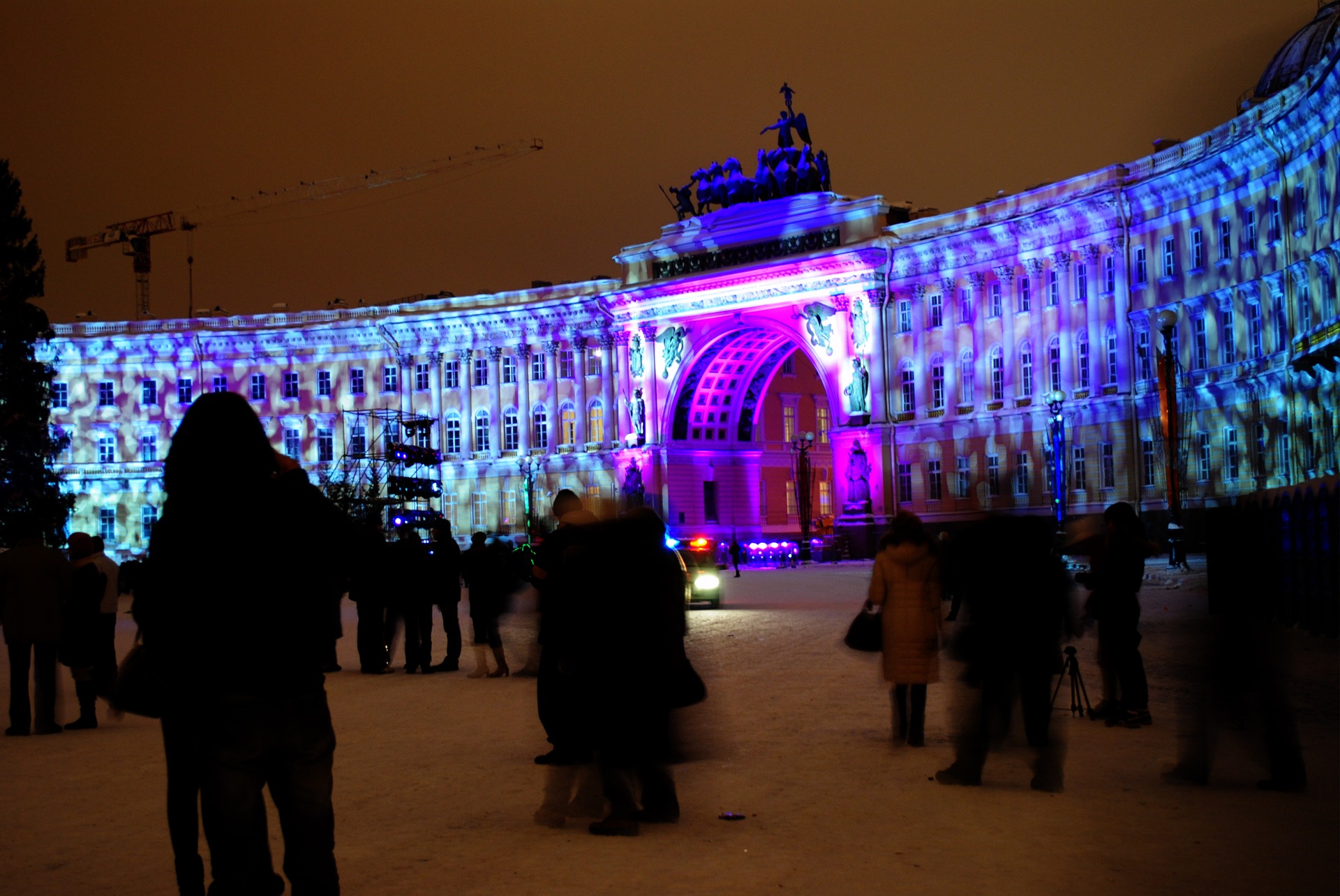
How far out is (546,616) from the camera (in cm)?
1043

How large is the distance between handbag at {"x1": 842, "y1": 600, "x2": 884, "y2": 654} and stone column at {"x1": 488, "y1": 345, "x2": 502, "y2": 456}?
2841 inches

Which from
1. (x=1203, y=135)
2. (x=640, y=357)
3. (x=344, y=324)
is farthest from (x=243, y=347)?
(x=1203, y=135)

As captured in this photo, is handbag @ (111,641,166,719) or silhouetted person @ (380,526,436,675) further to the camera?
silhouetted person @ (380,526,436,675)

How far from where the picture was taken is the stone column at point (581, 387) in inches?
3174

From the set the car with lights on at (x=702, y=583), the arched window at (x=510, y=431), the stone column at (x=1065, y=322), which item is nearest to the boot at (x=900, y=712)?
the car with lights on at (x=702, y=583)

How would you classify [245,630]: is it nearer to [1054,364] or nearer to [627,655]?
[627,655]

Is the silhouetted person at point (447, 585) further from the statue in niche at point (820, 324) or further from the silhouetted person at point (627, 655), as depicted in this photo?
the statue in niche at point (820, 324)

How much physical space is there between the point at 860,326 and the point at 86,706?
56.5 m

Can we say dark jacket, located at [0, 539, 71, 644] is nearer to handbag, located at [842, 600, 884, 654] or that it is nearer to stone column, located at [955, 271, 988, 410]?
handbag, located at [842, 600, 884, 654]

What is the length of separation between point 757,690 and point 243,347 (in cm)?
7631

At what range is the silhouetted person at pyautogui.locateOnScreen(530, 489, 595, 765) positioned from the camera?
9357mm

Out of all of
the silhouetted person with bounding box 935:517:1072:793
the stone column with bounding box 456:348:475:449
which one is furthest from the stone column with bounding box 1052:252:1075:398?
the silhouetted person with bounding box 935:517:1072:793

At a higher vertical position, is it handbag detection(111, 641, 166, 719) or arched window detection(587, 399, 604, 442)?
arched window detection(587, 399, 604, 442)

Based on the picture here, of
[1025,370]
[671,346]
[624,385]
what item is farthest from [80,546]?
[624,385]
